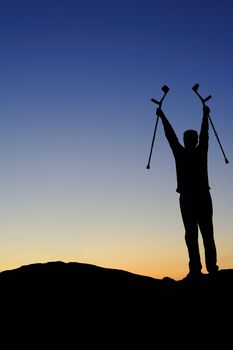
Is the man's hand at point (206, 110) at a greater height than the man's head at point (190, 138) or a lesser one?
greater

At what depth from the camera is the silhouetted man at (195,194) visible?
10727 mm

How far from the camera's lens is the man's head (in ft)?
36.0

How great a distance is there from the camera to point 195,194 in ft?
35.7

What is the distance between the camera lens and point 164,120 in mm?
11430

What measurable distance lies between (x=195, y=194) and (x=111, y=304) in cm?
344

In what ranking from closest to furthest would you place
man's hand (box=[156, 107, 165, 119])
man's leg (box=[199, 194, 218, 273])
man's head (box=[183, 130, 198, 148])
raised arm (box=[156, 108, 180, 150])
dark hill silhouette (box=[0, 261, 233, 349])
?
dark hill silhouette (box=[0, 261, 233, 349]) → man's leg (box=[199, 194, 218, 273]) → man's head (box=[183, 130, 198, 148]) → raised arm (box=[156, 108, 180, 150]) → man's hand (box=[156, 107, 165, 119])

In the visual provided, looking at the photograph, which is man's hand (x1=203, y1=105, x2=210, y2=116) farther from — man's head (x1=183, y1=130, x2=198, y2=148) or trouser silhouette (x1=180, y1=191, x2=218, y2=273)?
trouser silhouette (x1=180, y1=191, x2=218, y2=273)

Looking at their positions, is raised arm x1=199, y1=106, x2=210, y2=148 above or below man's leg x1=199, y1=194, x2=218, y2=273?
above

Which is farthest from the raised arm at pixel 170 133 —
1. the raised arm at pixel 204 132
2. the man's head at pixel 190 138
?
the raised arm at pixel 204 132

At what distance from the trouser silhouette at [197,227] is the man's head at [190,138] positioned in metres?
1.20

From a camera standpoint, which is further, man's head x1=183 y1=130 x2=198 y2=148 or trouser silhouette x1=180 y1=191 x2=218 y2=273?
man's head x1=183 y1=130 x2=198 y2=148

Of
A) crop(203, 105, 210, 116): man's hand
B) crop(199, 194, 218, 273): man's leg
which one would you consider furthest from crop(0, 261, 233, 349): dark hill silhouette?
crop(203, 105, 210, 116): man's hand

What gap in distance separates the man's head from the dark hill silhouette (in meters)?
3.12

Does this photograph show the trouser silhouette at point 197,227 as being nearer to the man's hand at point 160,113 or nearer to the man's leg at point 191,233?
the man's leg at point 191,233
